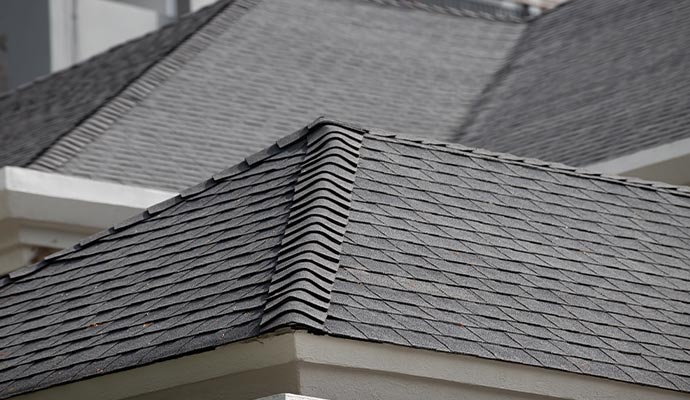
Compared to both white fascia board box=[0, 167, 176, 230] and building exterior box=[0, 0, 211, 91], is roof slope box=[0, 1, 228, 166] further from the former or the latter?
building exterior box=[0, 0, 211, 91]

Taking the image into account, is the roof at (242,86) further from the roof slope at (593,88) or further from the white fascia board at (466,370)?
the white fascia board at (466,370)

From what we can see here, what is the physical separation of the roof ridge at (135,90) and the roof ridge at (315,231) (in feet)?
16.2

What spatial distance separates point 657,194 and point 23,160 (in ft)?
20.2

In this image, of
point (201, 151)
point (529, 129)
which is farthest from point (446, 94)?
point (201, 151)

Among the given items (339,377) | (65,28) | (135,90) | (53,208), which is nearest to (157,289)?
(339,377)

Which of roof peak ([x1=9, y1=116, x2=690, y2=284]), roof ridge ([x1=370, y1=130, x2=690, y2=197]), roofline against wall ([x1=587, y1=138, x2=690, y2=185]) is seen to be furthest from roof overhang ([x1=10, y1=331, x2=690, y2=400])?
roofline against wall ([x1=587, y1=138, x2=690, y2=185])

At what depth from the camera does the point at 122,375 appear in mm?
8508

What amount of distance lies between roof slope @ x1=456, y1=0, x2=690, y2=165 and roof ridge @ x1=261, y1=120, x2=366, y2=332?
168 inches

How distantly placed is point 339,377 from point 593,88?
28.5 feet

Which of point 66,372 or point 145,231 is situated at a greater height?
point 145,231

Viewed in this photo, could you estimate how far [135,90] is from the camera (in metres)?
16.2

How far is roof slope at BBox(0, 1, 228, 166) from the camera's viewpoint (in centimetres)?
1564

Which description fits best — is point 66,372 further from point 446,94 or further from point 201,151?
point 446,94

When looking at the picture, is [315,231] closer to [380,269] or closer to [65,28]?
[380,269]
